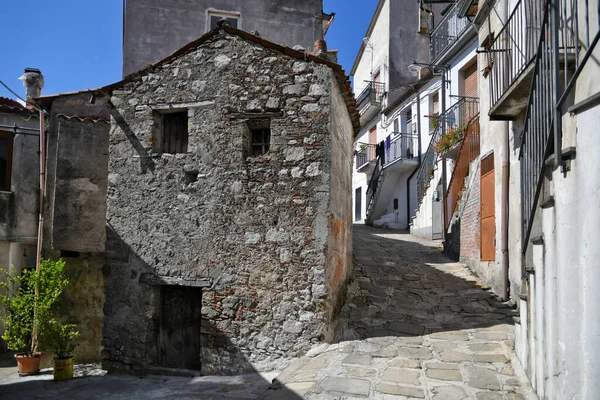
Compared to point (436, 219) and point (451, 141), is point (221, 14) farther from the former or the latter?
point (436, 219)

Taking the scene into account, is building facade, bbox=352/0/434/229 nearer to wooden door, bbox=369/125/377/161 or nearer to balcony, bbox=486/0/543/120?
wooden door, bbox=369/125/377/161

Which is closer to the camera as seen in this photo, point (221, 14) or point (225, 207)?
point (225, 207)

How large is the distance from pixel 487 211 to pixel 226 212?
4751mm

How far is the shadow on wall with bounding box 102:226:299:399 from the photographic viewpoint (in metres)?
7.35

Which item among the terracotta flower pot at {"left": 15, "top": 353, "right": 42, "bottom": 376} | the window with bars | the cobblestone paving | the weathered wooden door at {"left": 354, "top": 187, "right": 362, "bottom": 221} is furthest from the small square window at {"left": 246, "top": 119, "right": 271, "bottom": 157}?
the weathered wooden door at {"left": 354, "top": 187, "right": 362, "bottom": 221}

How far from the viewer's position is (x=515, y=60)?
23.7ft

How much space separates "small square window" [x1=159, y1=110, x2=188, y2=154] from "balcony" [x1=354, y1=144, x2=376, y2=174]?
14.8m

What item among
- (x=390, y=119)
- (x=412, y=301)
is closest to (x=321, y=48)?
(x=412, y=301)

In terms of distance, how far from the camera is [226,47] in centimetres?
733

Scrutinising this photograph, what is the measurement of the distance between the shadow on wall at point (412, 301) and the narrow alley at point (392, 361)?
0.6 inches

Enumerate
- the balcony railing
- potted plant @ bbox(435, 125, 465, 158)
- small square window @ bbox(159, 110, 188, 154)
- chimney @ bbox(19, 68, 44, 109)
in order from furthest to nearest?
the balcony railing → potted plant @ bbox(435, 125, 465, 158) → chimney @ bbox(19, 68, 44, 109) → small square window @ bbox(159, 110, 188, 154)

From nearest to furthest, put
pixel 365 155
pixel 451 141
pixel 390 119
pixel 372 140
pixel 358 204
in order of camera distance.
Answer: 1. pixel 451 141
2. pixel 390 119
3. pixel 365 155
4. pixel 372 140
5. pixel 358 204

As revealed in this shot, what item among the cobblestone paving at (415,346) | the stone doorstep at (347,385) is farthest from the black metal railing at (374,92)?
the stone doorstep at (347,385)

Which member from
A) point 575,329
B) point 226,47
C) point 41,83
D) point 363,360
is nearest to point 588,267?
point 575,329
